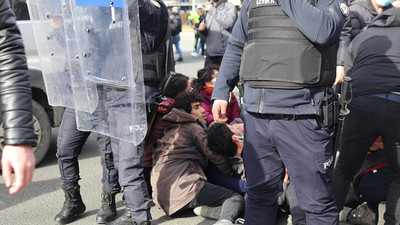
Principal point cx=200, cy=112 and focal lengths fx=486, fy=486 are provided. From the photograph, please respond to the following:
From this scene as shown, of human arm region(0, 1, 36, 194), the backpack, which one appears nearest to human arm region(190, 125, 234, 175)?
human arm region(0, 1, 36, 194)

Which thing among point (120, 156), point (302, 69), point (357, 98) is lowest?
point (120, 156)

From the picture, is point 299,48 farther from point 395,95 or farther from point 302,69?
point 395,95

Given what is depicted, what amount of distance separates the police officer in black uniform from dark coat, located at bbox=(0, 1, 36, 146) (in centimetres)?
130

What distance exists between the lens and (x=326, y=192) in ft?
8.30

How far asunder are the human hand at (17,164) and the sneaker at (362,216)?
2.56m

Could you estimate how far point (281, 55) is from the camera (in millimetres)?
2459

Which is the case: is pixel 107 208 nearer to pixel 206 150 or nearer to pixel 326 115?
pixel 206 150

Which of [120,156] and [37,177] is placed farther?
[37,177]

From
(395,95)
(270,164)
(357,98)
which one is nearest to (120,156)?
(270,164)

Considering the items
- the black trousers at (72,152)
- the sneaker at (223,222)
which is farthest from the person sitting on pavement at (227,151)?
the black trousers at (72,152)

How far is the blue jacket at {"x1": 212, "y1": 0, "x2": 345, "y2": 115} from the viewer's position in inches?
92.4

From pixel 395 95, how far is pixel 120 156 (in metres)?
1.78

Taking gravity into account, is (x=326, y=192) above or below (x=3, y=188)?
above

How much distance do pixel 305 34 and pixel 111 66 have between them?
1172 mm
